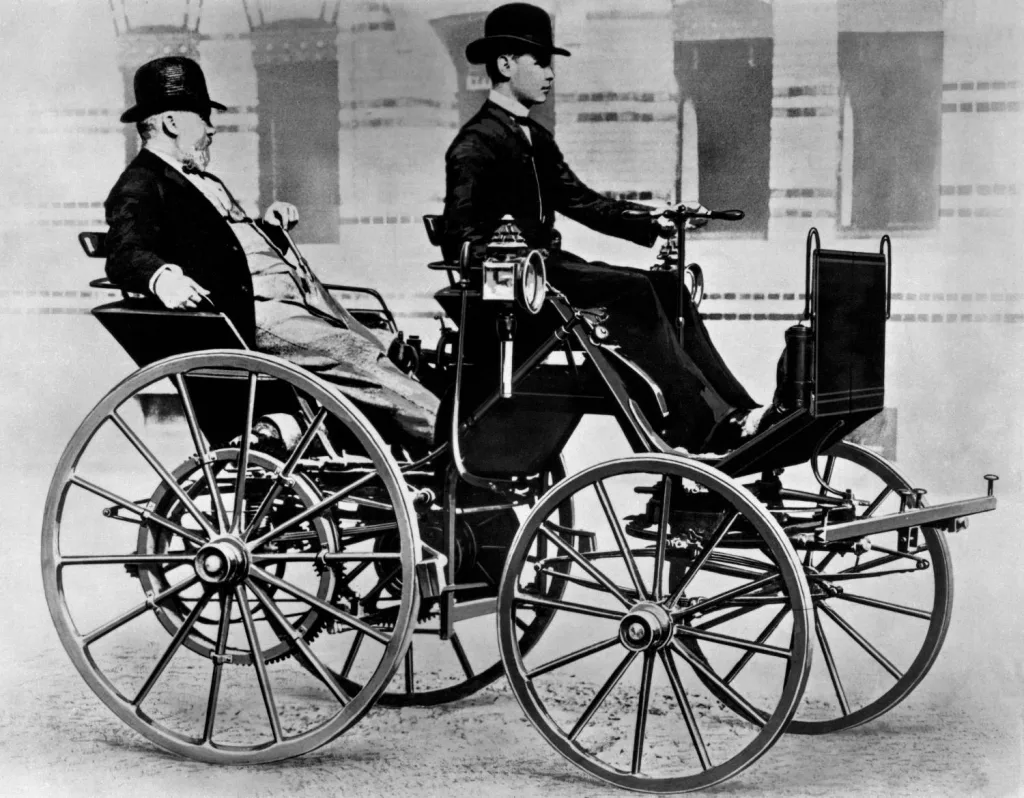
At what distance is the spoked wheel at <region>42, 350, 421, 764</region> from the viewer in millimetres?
3652

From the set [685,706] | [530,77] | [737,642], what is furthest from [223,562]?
[530,77]

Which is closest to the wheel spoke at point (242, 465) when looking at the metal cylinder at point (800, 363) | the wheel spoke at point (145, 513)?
the wheel spoke at point (145, 513)

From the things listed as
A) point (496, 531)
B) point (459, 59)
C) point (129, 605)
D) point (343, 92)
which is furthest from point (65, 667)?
point (459, 59)

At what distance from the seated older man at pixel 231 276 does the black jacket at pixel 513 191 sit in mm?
445

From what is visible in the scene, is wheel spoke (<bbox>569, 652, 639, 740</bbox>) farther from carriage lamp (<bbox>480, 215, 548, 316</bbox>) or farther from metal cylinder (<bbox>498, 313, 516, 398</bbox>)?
carriage lamp (<bbox>480, 215, 548, 316</bbox>)

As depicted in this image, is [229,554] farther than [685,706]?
Yes

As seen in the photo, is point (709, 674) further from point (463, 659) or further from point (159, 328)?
point (159, 328)

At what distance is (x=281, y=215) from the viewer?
168 inches

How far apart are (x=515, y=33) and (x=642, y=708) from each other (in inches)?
81.6

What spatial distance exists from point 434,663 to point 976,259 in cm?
227

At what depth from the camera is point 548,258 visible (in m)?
4.02

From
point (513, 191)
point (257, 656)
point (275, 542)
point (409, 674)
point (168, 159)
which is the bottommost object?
point (409, 674)

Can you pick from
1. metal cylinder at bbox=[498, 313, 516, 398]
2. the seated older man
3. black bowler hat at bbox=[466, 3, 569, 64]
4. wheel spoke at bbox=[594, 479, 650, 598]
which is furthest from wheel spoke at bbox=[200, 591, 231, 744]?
black bowler hat at bbox=[466, 3, 569, 64]

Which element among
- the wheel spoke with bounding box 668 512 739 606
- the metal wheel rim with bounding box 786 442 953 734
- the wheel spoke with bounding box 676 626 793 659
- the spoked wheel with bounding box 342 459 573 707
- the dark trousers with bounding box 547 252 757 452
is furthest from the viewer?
the spoked wheel with bounding box 342 459 573 707
